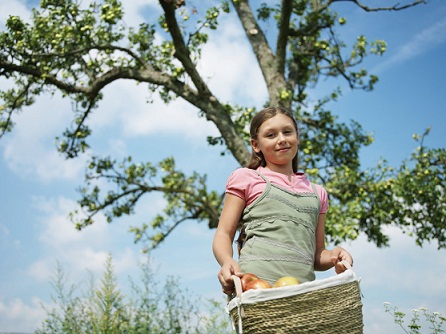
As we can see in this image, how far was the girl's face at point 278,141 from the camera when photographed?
2900mm

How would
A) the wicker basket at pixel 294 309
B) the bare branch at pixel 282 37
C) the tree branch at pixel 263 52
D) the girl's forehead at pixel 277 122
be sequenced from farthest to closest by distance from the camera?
the tree branch at pixel 263 52
the bare branch at pixel 282 37
the girl's forehead at pixel 277 122
the wicker basket at pixel 294 309

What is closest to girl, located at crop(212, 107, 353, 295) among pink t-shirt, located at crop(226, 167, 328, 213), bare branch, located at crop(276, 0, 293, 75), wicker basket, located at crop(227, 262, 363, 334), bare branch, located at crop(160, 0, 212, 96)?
pink t-shirt, located at crop(226, 167, 328, 213)

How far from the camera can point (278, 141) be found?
2.89 metres

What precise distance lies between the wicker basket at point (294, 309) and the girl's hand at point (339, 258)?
38cm

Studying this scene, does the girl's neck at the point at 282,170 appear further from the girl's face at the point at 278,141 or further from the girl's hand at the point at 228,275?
the girl's hand at the point at 228,275

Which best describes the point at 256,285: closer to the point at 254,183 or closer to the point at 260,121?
the point at 254,183

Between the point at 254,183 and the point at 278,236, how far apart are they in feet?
1.01

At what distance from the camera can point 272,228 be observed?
267 cm

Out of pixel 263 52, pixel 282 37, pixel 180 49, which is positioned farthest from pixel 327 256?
pixel 263 52

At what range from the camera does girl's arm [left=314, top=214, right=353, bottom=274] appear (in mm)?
2711

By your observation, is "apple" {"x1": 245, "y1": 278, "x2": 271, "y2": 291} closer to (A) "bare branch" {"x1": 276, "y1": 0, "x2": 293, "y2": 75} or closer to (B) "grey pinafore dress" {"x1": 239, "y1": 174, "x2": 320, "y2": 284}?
(B) "grey pinafore dress" {"x1": 239, "y1": 174, "x2": 320, "y2": 284}

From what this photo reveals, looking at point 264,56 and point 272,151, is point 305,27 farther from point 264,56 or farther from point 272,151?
point 272,151

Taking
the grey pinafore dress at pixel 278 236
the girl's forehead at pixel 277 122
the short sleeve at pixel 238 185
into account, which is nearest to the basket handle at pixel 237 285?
the grey pinafore dress at pixel 278 236

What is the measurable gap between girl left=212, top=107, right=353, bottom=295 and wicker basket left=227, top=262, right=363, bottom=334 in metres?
0.24
